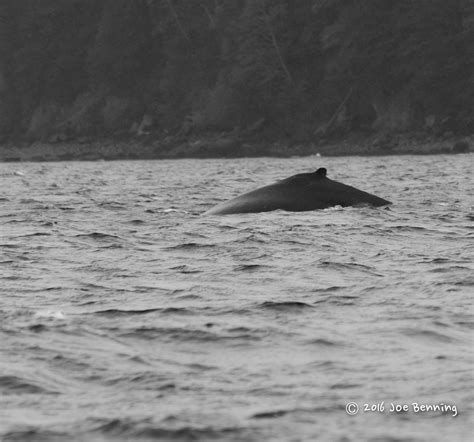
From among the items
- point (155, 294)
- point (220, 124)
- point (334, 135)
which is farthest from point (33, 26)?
point (155, 294)

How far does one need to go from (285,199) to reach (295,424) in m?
16.3

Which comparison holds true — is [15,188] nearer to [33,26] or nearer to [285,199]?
[285,199]

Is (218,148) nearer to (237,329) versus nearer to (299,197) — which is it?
(299,197)

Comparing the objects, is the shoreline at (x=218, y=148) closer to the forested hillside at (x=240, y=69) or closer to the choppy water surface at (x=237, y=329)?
the forested hillside at (x=240, y=69)

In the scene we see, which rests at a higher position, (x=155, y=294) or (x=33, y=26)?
(x=33, y=26)

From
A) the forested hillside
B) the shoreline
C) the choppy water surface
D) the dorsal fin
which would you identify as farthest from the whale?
the forested hillside

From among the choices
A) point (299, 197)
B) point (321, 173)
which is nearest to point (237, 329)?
point (321, 173)

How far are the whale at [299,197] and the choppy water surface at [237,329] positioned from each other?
139 centimetres

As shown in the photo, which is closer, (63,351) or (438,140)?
(63,351)

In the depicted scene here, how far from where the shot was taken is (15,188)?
133ft

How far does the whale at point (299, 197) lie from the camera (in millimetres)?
24531

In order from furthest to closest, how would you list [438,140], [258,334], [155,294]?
[438,140] < [155,294] < [258,334]

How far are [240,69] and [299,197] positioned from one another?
71061 millimetres

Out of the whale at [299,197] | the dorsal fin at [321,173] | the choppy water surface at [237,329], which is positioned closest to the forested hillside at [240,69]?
the whale at [299,197]
